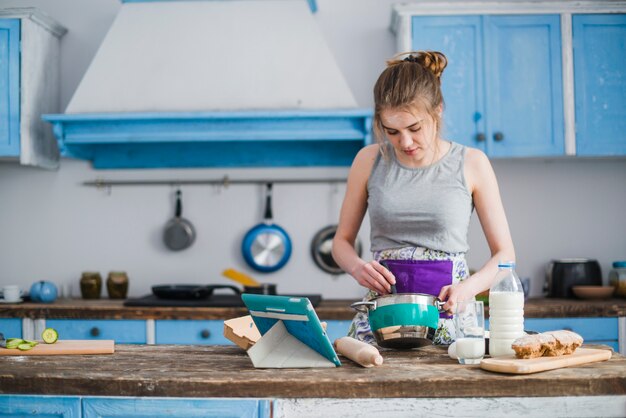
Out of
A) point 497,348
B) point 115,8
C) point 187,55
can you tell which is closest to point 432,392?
point 497,348

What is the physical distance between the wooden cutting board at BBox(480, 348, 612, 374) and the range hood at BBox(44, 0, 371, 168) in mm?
2063

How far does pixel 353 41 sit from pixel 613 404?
118 inches

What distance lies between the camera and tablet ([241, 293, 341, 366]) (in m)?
1.62

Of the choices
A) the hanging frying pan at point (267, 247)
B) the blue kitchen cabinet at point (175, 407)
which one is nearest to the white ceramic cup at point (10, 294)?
the hanging frying pan at point (267, 247)

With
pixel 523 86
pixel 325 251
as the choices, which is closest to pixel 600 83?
pixel 523 86

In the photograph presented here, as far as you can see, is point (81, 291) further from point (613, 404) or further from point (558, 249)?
point (613, 404)

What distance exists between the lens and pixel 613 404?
1.55 meters

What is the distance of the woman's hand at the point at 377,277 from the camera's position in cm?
201

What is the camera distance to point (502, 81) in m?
3.72

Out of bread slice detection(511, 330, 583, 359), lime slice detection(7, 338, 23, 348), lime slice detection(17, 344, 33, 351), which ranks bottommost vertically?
lime slice detection(17, 344, 33, 351)

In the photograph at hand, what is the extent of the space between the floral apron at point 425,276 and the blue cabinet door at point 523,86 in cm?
164

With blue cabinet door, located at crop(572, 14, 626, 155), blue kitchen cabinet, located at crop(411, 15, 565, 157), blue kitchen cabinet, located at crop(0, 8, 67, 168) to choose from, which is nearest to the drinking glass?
blue kitchen cabinet, located at crop(411, 15, 565, 157)

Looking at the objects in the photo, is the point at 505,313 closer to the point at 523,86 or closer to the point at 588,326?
the point at 588,326

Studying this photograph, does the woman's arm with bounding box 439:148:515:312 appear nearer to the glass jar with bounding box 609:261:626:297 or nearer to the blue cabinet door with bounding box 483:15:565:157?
the blue cabinet door with bounding box 483:15:565:157
